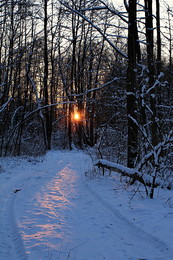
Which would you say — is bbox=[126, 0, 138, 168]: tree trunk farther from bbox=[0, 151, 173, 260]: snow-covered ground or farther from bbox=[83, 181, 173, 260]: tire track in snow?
bbox=[83, 181, 173, 260]: tire track in snow

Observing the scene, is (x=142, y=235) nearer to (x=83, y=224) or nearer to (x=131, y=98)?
(x=83, y=224)

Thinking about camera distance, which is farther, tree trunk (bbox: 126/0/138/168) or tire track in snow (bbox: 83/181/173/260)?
tree trunk (bbox: 126/0/138/168)

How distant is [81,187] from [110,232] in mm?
3300

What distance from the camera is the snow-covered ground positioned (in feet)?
10.7

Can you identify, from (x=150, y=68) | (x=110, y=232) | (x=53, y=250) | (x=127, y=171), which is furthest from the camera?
(x=150, y=68)

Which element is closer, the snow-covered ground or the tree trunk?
the snow-covered ground

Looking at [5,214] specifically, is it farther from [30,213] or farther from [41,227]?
[41,227]

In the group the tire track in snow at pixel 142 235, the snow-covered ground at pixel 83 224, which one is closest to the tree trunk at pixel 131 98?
the snow-covered ground at pixel 83 224

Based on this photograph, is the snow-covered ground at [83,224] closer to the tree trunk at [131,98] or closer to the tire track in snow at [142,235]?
the tire track in snow at [142,235]

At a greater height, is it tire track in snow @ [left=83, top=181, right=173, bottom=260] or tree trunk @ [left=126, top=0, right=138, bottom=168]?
tree trunk @ [left=126, top=0, right=138, bottom=168]

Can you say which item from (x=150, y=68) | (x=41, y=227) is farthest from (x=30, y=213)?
(x=150, y=68)

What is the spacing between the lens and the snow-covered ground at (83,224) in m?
3.25

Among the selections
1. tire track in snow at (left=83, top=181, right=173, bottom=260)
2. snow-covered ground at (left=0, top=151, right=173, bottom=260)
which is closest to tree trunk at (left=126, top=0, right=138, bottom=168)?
snow-covered ground at (left=0, top=151, right=173, bottom=260)

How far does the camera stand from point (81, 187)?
7188 mm
